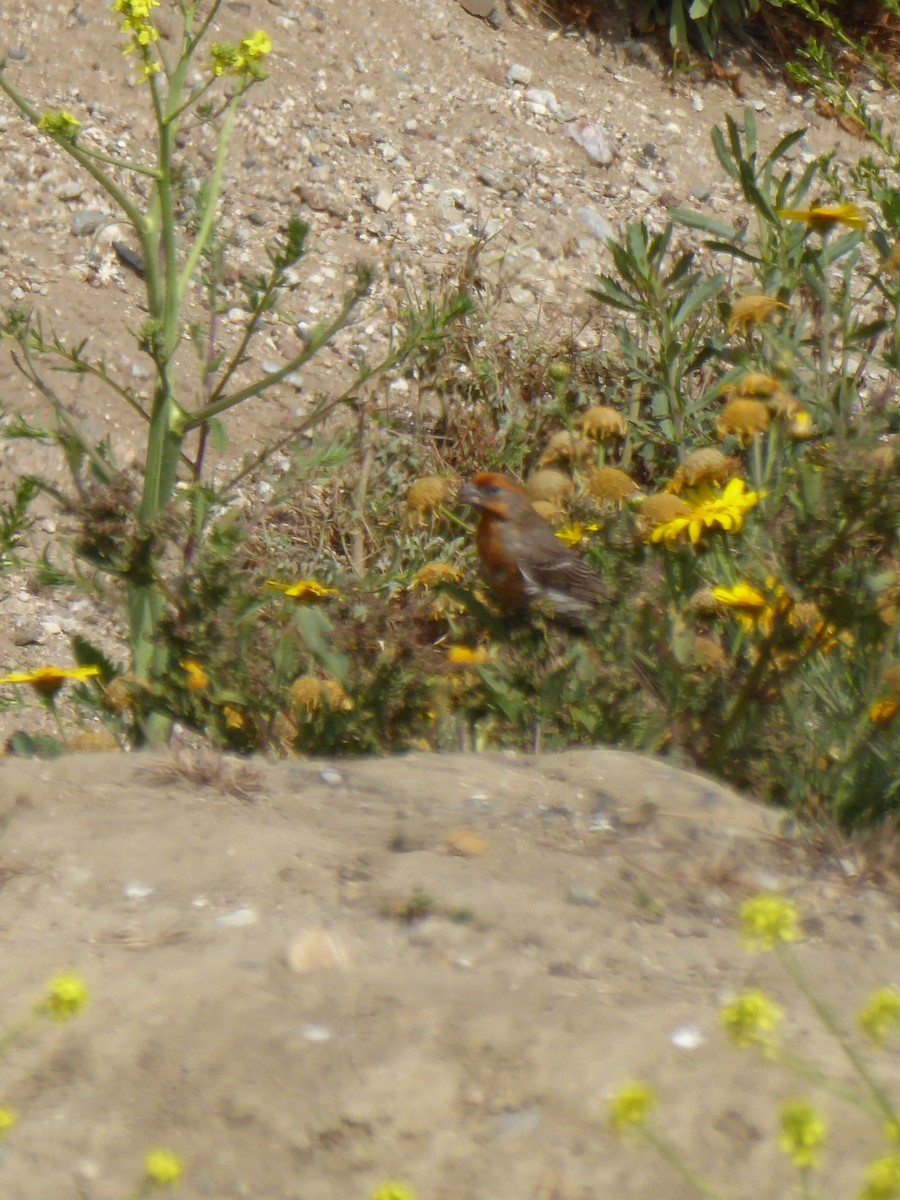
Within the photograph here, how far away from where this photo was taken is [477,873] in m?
2.45

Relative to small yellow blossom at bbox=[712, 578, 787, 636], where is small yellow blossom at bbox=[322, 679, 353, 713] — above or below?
below

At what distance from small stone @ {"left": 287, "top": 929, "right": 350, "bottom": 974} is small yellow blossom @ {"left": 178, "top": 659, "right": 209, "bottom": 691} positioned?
1217 mm

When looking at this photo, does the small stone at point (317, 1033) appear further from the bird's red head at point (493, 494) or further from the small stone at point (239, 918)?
the bird's red head at point (493, 494)

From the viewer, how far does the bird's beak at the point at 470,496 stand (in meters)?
4.99

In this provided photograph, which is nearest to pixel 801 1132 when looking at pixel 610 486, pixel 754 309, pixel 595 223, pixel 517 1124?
pixel 517 1124

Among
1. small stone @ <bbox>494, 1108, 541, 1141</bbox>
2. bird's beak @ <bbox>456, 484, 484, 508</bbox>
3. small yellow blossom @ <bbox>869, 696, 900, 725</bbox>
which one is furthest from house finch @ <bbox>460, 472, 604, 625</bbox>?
small stone @ <bbox>494, 1108, 541, 1141</bbox>

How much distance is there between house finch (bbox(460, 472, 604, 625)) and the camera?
385 centimetres

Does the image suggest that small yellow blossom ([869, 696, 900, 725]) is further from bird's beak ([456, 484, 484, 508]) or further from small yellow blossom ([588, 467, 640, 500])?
bird's beak ([456, 484, 484, 508])

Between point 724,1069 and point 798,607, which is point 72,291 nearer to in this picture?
point 798,607

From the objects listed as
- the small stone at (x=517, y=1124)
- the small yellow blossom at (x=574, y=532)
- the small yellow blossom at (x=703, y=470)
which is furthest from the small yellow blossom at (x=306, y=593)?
the small stone at (x=517, y=1124)

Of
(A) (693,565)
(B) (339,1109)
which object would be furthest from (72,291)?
(B) (339,1109)

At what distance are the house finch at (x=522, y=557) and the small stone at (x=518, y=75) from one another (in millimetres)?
3326

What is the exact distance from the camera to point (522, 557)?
4324 mm

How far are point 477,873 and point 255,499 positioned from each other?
3.69m
